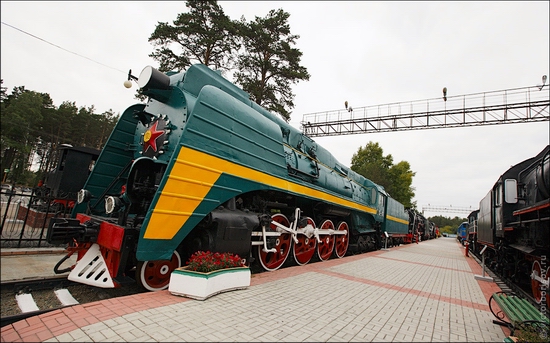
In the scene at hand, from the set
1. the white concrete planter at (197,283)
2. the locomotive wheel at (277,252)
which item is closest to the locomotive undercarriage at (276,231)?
the locomotive wheel at (277,252)

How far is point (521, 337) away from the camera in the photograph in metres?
3.28

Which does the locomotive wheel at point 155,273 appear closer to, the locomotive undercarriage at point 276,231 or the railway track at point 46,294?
the locomotive undercarriage at point 276,231

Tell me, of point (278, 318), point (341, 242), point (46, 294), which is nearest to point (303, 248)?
point (341, 242)

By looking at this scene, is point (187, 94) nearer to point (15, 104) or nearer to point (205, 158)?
point (205, 158)

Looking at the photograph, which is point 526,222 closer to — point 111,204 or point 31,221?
point 111,204

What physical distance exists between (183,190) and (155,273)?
1598 mm

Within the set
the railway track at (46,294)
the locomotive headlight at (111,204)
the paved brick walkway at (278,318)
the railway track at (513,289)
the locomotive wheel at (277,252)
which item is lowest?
the railway track at (46,294)

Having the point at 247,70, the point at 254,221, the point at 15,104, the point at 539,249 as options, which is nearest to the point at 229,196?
the point at 254,221

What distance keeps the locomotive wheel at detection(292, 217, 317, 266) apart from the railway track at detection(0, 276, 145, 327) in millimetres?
3949

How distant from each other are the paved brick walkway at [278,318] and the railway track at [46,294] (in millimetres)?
1190

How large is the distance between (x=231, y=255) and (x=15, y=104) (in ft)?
11.3

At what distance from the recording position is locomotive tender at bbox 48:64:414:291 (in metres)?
3.97

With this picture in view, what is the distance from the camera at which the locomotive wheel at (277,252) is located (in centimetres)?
641

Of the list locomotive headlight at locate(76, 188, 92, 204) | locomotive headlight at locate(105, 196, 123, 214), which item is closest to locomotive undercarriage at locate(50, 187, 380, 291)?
locomotive headlight at locate(105, 196, 123, 214)
